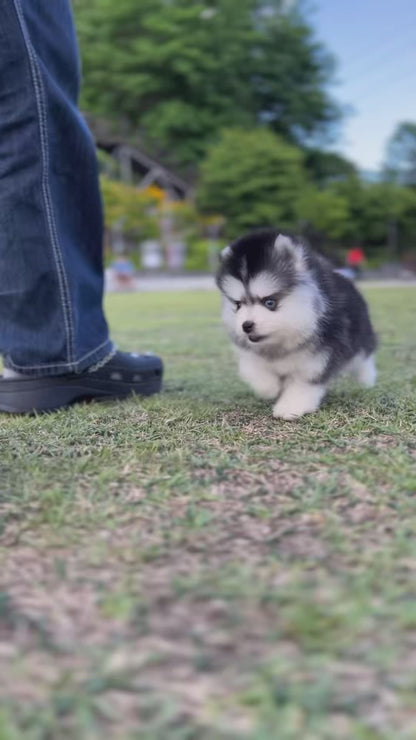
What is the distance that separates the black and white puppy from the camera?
182cm

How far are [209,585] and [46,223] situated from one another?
1247 millimetres

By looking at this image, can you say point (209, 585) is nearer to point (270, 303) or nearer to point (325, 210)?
point (270, 303)

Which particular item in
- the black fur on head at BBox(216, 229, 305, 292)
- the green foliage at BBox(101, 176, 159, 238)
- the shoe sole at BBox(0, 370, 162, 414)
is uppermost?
the green foliage at BBox(101, 176, 159, 238)

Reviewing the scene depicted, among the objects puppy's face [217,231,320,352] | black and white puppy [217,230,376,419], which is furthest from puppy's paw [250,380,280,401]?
puppy's face [217,231,320,352]

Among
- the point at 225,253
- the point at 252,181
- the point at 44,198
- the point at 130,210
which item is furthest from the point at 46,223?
the point at 252,181

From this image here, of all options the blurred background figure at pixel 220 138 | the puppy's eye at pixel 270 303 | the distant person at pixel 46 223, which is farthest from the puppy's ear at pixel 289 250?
the blurred background figure at pixel 220 138

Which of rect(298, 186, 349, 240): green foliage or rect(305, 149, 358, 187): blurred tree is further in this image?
rect(305, 149, 358, 187): blurred tree

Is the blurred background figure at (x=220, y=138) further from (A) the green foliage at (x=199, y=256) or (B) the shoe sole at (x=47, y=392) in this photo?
(B) the shoe sole at (x=47, y=392)

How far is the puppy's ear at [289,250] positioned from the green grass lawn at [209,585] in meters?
0.57

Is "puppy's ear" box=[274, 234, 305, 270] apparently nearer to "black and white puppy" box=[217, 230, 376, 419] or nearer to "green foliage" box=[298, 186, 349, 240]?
"black and white puppy" box=[217, 230, 376, 419]

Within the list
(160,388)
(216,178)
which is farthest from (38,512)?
(216,178)

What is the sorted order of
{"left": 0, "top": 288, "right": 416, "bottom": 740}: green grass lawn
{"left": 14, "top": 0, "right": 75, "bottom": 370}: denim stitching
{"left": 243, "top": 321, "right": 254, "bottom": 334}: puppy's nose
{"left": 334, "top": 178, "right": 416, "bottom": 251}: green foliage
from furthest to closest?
{"left": 334, "top": 178, "right": 416, "bottom": 251}: green foliage
{"left": 243, "top": 321, "right": 254, "bottom": 334}: puppy's nose
{"left": 14, "top": 0, "right": 75, "bottom": 370}: denim stitching
{"left": 0, "top": 288, "right": 416, "bottom": 740}: green grass lawn

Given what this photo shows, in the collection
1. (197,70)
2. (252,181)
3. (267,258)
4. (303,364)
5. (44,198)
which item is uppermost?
(197,70)

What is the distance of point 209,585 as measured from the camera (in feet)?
2.62
